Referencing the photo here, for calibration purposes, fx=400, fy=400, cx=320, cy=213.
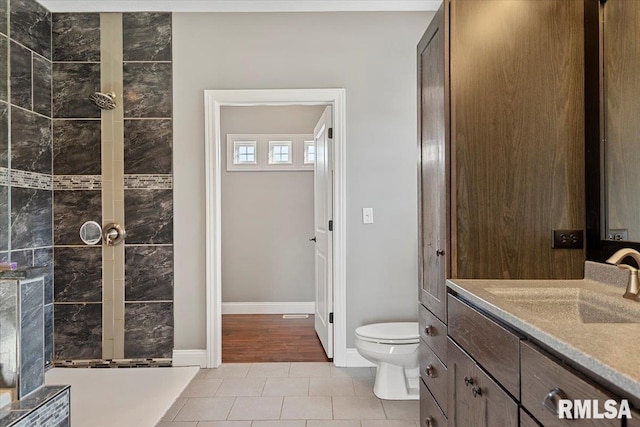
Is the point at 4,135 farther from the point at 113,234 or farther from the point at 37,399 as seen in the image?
the point at 37,399

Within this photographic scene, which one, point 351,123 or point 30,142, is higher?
point 351,123

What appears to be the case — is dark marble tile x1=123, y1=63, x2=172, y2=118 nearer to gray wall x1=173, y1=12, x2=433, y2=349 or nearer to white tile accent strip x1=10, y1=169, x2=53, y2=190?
gray wall x1=173, y1=12, x2=433, y2=349

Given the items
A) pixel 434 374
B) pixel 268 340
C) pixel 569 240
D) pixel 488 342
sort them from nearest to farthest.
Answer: pixel 488 342
pixel 569 240
pixel 434 374
pixel 268 340

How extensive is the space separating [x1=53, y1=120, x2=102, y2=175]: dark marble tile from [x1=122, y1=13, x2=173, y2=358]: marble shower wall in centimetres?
23

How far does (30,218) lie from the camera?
2715 mm

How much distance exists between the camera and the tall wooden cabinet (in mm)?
1563

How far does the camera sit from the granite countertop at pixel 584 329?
666mm

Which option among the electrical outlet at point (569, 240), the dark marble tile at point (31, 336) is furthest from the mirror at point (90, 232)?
the electrical outlet at point (569, 240)

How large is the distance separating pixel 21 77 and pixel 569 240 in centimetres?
331

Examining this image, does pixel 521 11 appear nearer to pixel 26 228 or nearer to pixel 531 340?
pixel 531 340

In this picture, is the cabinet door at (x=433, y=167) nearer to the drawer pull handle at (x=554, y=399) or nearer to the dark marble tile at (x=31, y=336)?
the drawer pull handle at (x=554, y=399)

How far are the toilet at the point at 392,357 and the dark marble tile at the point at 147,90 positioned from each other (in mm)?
2138

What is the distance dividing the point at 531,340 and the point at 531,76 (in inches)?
43.4

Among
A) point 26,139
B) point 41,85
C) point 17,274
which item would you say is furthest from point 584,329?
point 41,85
